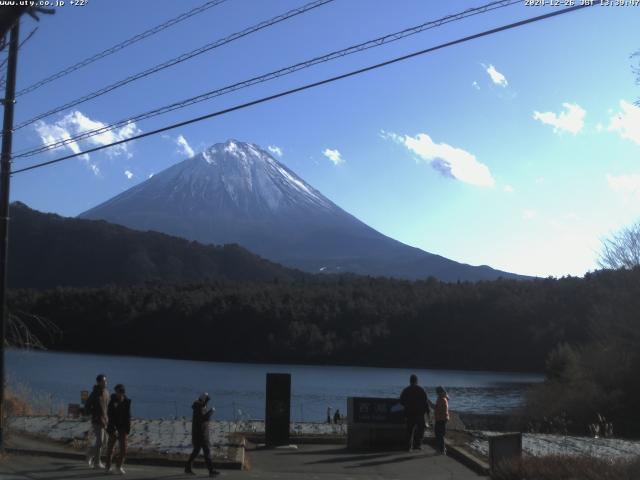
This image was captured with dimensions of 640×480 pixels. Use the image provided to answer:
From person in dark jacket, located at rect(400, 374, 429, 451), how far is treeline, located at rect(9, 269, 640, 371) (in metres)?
75.3

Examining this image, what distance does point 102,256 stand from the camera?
477 feet

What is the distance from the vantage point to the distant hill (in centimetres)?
13700

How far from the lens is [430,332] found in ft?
323

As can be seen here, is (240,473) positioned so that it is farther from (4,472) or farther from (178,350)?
(178,350)

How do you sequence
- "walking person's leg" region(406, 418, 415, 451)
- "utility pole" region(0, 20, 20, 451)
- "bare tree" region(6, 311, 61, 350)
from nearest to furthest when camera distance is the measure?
"utility pole" region(0, 20, 20, 451) < "walking person's leg" region(406, 418, 415, 451) < "bare tree" region(6, 311, 61, 350)

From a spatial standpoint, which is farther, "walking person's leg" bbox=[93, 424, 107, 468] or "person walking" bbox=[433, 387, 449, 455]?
"person walking" bbox=[433, 387, 449, 455]

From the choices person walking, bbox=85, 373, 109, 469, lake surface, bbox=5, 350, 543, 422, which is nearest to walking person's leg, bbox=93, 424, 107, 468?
person walking, bbox=85, 373, 109, 469

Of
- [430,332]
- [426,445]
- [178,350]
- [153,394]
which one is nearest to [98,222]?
[178,350]

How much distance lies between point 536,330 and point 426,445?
241 ft

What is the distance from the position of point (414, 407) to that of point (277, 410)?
8.08 ft

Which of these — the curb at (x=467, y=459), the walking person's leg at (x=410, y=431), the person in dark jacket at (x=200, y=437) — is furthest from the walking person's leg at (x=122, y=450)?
the curb at (x=467, y=459)

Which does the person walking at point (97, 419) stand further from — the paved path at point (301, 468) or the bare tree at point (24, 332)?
the bare tree at point (24, 332)

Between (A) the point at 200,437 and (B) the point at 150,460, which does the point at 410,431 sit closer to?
(A) the point at 200,437

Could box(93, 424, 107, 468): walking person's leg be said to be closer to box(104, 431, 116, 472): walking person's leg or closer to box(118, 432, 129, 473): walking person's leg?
box(104, 431, 116, 472): walking person's leg
